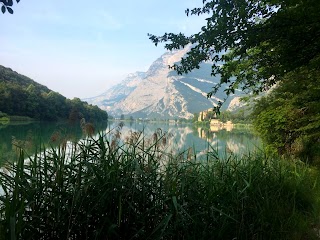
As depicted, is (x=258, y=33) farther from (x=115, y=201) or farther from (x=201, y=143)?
(x=201, y=143)

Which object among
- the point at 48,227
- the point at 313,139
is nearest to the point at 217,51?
the point at 48,227

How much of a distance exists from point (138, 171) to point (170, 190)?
23.6 inches

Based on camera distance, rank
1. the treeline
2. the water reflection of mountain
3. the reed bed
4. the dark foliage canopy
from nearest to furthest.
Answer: the reed bed → the dark foliage canopy → the water reflection of mountain → the treeline

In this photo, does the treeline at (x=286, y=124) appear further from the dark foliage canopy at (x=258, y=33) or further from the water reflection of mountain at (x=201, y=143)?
the dark foliage canopy at (x=258, y=33)

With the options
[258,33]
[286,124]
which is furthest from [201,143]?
[258,33]

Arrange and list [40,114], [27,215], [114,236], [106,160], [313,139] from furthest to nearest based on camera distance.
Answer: [40,114], [313,139], [106,160], [114,236], [27,215]

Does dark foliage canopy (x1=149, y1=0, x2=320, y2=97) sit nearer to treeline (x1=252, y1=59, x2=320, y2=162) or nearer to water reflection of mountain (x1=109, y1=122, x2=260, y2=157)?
water reflection of mountain (x1=109, y1=122, x2=260, y2=157)

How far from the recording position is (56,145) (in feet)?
12.1

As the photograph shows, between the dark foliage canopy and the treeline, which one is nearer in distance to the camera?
the dark foliage canopy

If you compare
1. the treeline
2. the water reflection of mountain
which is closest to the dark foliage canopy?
the water reflection of mountain

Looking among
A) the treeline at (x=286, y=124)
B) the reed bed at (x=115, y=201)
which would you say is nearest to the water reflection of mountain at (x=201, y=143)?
the reed bed at (x=115, y=201)

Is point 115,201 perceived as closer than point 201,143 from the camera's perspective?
Yes

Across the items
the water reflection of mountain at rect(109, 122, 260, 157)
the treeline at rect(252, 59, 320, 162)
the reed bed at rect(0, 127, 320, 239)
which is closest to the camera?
the reed bed at rect(0, 127, 320, 239)

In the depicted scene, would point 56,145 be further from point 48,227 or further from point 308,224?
point 308,224
